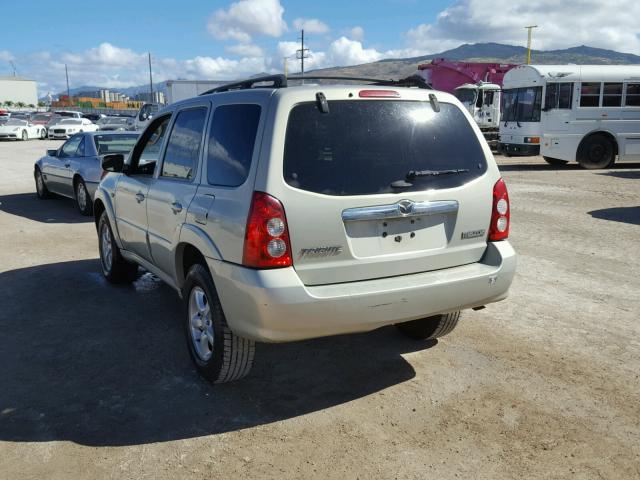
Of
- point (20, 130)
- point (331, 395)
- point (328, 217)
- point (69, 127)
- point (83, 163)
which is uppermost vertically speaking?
point (69, 127)

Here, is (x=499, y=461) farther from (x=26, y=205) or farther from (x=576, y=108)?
(x=576, y=108)

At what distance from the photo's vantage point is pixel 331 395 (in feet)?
12.4

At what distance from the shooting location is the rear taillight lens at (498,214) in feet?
12.7

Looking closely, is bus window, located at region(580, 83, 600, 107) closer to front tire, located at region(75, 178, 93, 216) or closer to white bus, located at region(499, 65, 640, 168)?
white bus, located at region(499, 65, 640, 168)

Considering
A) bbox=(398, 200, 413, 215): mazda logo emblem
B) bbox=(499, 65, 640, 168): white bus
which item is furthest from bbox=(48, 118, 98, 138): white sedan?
bbox=(398, 200, 413, 215): mazda logo emblem

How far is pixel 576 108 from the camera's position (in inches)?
689

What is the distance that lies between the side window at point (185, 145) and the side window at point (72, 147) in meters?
7.54

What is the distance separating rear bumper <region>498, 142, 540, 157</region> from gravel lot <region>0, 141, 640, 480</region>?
1299 centimetres

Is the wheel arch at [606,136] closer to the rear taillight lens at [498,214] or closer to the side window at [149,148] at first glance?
the rear taillight lens at [498,214]

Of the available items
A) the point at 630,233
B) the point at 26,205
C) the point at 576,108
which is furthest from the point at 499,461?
the point at 576,108

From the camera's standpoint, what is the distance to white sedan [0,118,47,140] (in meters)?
34.6

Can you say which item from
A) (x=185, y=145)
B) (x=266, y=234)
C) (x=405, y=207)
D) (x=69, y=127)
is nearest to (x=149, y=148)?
(x=185, y=145)

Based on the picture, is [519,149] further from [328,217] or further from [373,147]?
[328,217]

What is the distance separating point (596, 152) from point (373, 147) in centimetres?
1683
